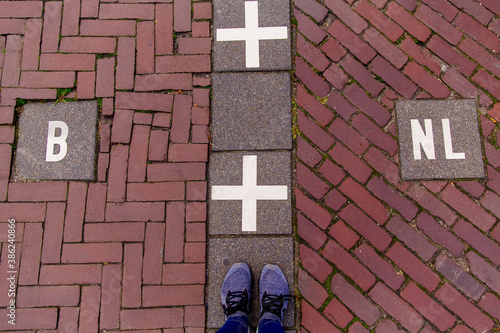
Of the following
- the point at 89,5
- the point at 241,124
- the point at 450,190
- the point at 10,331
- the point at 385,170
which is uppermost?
the point at 89,5

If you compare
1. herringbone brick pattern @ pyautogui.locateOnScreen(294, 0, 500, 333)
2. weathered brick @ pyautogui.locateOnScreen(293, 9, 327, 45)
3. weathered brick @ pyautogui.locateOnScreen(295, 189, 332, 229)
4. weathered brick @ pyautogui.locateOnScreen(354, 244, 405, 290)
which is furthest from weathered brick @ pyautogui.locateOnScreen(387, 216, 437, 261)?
weathered brick @ pyautogui.locateOnScreen(293, 9, 327, 45)

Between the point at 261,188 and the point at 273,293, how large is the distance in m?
0.79

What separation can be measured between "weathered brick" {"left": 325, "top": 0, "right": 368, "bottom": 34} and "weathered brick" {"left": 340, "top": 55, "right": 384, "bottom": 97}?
0.29m

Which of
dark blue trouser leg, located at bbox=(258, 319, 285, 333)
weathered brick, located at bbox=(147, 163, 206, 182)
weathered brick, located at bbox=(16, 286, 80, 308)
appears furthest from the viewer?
weathered brick, located at bbox=(147, 163, 206, 182)

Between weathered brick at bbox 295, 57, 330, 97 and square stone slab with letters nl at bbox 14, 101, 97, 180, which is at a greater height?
weathered brick at bbox 295, 57, 330, 97

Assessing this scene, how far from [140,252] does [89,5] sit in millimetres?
2151

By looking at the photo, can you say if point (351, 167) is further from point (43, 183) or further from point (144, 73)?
point (43, 183)

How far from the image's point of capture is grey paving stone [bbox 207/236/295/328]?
8.02 ft

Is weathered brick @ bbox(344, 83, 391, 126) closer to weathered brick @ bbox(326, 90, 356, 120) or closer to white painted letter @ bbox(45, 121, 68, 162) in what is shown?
weathered brick @ bbox(326, 90, 356, 120)

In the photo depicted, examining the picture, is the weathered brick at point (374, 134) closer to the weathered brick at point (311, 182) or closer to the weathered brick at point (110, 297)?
the weathered brick at point (311, 182)

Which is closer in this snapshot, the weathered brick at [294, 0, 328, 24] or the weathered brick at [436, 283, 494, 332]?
the weathered brick at [436, 283, 494, 332]

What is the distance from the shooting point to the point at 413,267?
2443 mm

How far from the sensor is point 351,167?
2551mm

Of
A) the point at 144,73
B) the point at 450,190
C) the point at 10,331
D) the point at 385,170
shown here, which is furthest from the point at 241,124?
the point at 10,331
